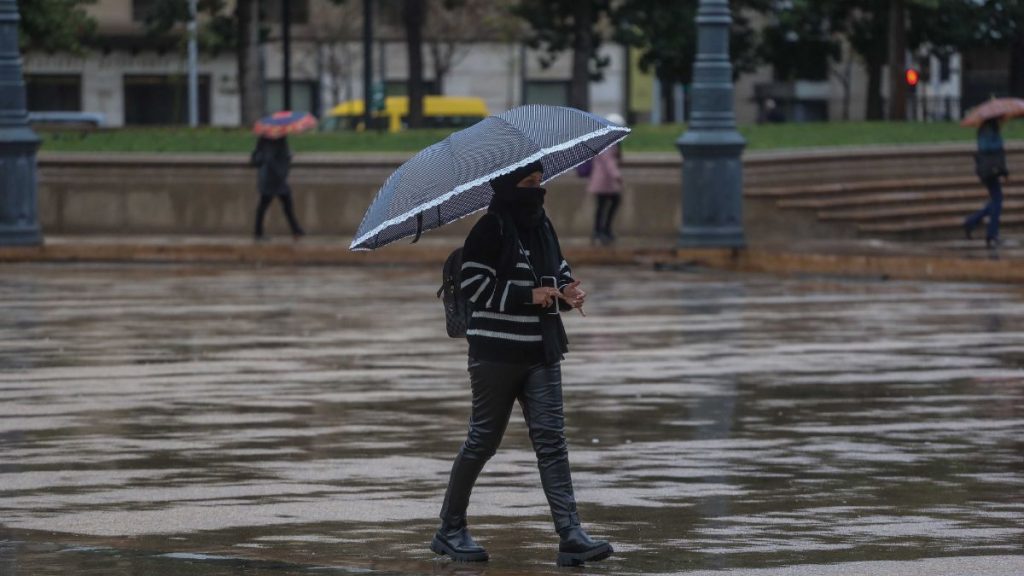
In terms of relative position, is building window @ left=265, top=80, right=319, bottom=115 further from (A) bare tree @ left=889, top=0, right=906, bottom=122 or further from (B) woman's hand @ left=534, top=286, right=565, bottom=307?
(B) woman's hand @ left=534, top=286, right=565, bottom=307

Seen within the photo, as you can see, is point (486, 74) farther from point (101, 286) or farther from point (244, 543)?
point (244, 543)

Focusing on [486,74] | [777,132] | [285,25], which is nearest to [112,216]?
[777,132]

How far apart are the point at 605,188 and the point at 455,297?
21.0 meters

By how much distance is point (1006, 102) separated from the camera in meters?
28.0

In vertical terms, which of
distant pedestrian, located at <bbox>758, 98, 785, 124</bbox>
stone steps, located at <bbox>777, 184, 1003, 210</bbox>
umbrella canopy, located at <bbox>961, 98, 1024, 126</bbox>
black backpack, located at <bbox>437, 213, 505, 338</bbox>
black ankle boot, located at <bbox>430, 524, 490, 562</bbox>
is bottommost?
distant pedestrian, located at <bbox>758, 98, 785, 124</bbox>

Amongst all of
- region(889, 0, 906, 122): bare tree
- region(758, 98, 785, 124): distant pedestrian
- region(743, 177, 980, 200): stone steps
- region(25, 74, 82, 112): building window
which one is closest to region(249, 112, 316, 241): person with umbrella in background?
region(743, 177, 980, 200): stone steps

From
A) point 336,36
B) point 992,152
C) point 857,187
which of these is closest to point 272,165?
point 857,187

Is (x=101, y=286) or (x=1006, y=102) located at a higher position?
(x=1006, y=102)

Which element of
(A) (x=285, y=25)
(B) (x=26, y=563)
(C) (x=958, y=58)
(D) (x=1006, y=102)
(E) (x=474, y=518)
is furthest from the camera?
(C) (x=958, y=58)

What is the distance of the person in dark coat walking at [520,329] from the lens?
877 centimetres

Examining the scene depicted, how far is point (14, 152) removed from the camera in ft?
97.1

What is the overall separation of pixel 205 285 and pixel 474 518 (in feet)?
49.1

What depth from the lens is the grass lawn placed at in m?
36.3

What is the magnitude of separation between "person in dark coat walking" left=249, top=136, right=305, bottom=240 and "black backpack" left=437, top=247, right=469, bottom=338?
22.1m
